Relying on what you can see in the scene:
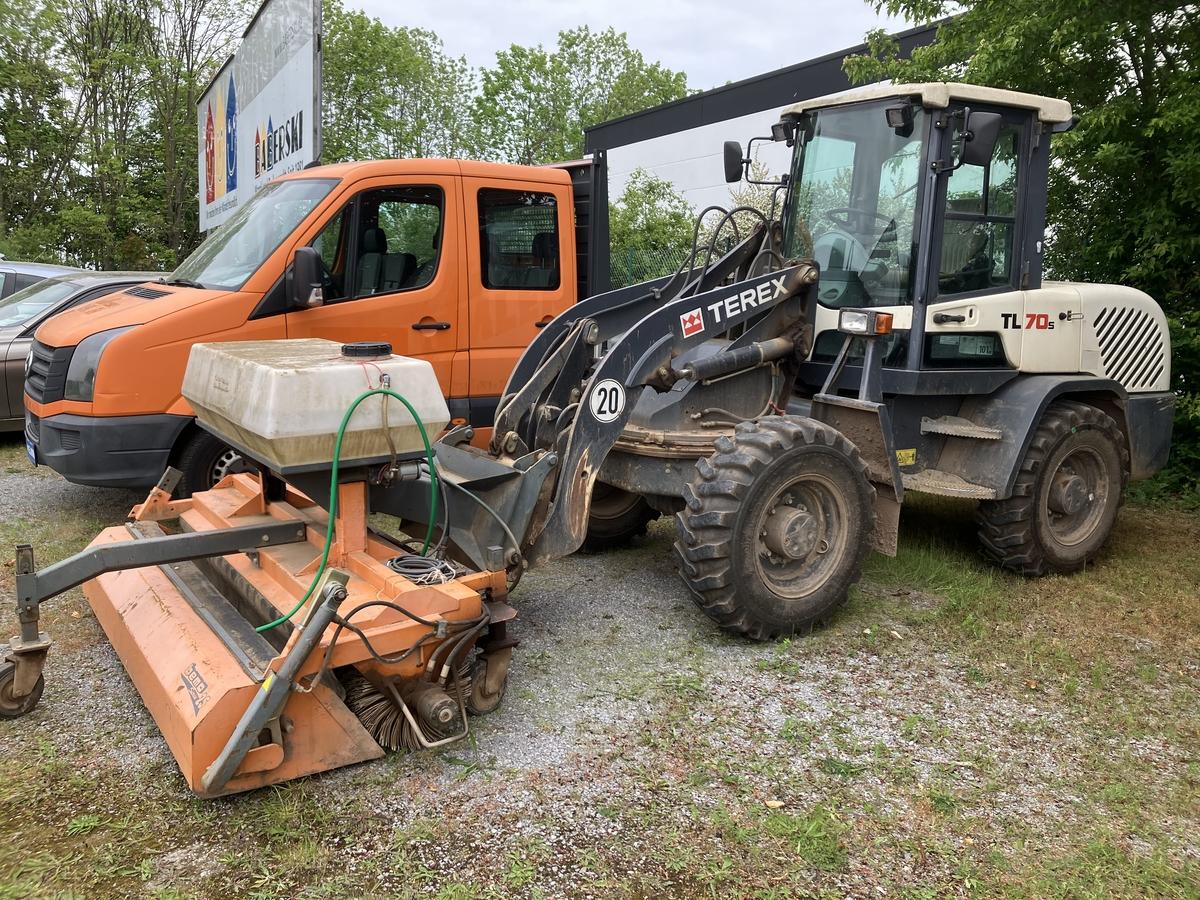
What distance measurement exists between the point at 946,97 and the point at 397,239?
11.2ft

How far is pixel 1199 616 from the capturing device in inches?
209

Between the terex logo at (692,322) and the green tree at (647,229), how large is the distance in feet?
28.8

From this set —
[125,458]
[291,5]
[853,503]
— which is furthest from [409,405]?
[291,5]

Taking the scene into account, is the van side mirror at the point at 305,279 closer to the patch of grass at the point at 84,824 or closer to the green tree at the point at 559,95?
the patch of grass at the point at 84,824

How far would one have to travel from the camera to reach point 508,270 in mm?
6734

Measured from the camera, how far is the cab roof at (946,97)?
16.4ft

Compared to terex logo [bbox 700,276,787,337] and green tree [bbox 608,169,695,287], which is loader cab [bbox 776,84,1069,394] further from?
green tree [bbox 608,169,695,287]

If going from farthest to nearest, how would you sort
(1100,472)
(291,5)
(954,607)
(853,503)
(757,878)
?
(291,5) → (1100,472) → (954,607) → (853,503) → (757,878)

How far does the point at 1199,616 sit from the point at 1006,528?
3.60ft

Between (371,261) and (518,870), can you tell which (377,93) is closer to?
(371,261)

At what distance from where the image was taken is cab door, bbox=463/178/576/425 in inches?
259

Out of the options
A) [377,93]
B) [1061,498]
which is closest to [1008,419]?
[1061,498]

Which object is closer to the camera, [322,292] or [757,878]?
[757,878]

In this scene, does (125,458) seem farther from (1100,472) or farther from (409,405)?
(1100,472)
